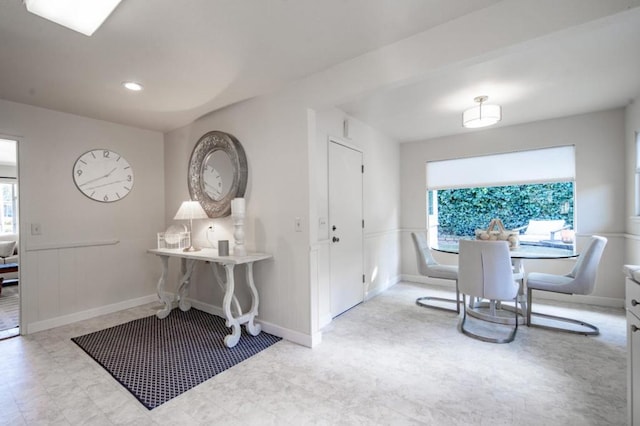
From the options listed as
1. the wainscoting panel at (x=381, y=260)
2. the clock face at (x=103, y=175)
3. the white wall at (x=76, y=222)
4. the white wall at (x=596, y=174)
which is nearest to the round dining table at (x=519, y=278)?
the white wall at (x=596, y=174)

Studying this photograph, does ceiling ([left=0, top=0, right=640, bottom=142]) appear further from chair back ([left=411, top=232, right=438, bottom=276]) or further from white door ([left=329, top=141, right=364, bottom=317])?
chair back ([left=411, top=232, right=438, bottom=276])

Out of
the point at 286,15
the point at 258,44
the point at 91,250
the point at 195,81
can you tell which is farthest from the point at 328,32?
the point at 91,250

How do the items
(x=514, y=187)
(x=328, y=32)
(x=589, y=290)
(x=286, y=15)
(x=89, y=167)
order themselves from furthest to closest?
(x=514, y=187)
(x=89, y=167)
(x=589, y=290)
(x=328, y=32)
(x=286, y=15)

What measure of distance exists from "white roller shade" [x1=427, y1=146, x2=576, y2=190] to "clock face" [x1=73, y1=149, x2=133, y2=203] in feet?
14.5

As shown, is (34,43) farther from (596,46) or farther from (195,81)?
(596,46)

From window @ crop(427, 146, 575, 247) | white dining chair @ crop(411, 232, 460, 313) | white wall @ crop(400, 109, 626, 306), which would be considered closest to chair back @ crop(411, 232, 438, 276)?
white dining chair @ crop(411, 232, 460, 313)

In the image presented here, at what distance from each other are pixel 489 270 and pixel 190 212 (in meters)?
3.09

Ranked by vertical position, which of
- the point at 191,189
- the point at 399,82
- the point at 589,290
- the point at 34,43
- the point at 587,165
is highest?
the point at 34,43

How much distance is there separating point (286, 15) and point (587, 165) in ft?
13.4

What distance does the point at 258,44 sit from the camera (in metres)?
2.04

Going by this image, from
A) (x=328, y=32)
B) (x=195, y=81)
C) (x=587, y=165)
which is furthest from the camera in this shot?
(x=587, y=165)

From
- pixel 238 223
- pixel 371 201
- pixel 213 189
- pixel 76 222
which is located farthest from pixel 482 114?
pixel 76 222

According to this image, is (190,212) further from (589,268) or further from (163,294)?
(589,268)

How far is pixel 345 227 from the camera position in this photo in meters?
3.51
